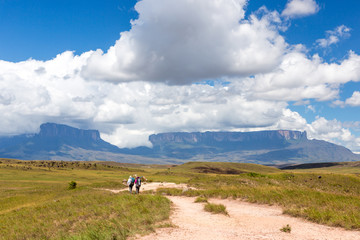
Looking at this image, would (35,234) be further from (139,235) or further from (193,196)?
(193,196)

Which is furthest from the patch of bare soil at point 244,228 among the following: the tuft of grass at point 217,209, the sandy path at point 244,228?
the tuft of grass at point 217,209

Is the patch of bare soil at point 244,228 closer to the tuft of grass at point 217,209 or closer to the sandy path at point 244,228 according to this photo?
the sandy path at point 244,228

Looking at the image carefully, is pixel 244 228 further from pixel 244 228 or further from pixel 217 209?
pixel 217 209

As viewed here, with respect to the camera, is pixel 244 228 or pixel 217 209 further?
pixel 217 209

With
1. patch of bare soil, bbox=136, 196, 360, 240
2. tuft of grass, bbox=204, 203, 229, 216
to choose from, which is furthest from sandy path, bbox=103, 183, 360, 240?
tuft of grass, bbox=204, 203, 229, 216

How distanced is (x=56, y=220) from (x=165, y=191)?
1966 cm

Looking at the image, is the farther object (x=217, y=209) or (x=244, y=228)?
(x=217, y=209)

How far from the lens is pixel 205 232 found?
1494 centimetres

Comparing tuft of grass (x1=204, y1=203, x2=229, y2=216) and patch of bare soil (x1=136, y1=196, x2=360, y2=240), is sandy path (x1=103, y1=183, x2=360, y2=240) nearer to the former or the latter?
patch of bare soil (x1=136, y1=196, x2=360, y2=240)

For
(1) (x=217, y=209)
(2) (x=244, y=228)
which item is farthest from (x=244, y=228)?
(1) (x=217, y=209)

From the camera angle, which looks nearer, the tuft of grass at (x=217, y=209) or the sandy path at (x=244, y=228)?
the sandy path at (x=244, y=228)

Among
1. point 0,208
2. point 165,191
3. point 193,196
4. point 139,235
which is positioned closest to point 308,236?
point 139,235

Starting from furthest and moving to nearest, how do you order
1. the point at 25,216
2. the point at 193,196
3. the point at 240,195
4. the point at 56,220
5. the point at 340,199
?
the point at 193,196 → the point at 240,195 → the point at 25,216 → the point at 340,199 → the point at 56,220

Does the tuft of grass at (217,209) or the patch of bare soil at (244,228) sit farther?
the tuft of grass at (217,209)
